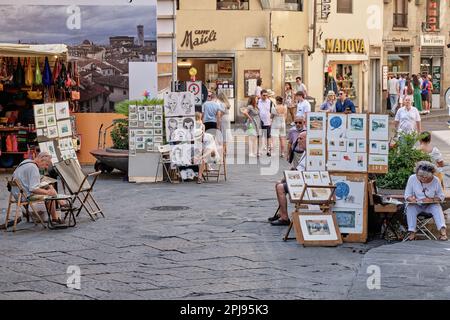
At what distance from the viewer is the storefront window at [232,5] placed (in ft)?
113

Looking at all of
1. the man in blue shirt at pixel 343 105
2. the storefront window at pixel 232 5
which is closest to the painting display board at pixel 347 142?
the man in blue shirt at pixel 343 105

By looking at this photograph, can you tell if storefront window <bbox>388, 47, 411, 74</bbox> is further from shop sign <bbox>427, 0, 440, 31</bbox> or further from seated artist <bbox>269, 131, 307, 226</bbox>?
seated artist <bbox>269, 131, 307, 226</bbox>

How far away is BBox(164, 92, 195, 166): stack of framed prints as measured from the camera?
17641mm

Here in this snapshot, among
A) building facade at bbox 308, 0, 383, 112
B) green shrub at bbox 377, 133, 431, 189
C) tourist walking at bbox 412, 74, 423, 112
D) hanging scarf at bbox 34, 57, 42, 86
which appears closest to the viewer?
green shrub at bbox 377, 133, 431, 189

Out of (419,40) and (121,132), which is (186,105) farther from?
(419,40)

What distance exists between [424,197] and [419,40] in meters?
33.2

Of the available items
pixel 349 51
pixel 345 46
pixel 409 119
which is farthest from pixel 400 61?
pixel 409 119

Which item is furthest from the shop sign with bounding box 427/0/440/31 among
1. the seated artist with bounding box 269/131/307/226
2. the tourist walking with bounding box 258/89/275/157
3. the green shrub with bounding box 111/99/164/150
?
the seated artist with bounding box 269/131/307/226

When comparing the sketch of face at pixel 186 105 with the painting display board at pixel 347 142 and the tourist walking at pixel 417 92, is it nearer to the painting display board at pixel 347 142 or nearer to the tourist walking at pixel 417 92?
the painting display board at pixel 347 142

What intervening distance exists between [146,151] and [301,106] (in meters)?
5.10

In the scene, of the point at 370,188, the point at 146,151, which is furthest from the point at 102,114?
the point at 370,188

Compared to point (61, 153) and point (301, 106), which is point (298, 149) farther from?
point (301, 106)

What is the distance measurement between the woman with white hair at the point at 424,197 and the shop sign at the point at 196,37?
76.4ft

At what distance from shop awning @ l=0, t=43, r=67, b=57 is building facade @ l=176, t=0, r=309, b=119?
14.0m
